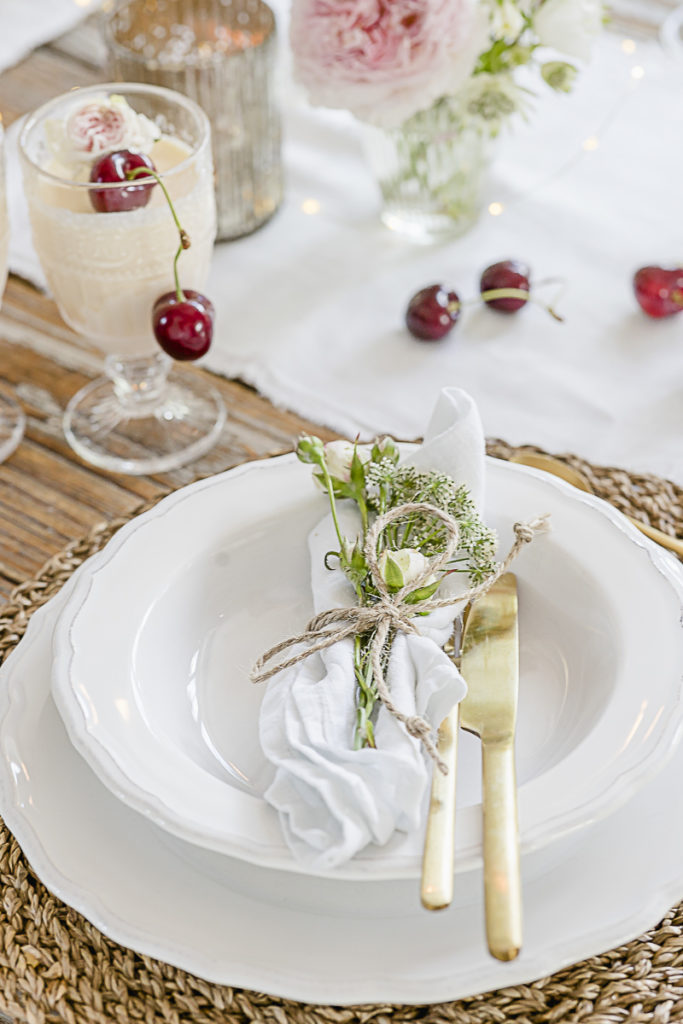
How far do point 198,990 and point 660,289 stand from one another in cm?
74

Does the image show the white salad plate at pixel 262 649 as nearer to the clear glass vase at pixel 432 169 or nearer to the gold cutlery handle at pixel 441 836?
the gold cutlery handle at pixel 441 836

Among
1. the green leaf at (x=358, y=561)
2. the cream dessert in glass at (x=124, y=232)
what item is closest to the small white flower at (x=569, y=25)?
the cream dessert in glass at (x=124, y=232)

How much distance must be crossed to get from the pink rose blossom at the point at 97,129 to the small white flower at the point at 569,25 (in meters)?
0.37

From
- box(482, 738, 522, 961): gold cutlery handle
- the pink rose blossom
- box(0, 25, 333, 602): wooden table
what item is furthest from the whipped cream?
box(482, 738, 522, 961): gold cutlery handle

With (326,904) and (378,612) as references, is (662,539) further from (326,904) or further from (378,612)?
(326,904)

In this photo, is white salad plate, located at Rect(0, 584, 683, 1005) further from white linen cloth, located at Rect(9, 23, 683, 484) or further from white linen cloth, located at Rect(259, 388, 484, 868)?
white linen cloth, located at Rect(9, 23, 683, 484)

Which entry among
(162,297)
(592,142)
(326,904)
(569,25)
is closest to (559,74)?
(569,25)

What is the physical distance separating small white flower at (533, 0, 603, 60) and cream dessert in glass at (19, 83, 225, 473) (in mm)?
300

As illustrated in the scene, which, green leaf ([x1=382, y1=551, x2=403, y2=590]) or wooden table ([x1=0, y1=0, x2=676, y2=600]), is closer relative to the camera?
green leaf ([x1=382, y1=551, x2=403, y2=590])

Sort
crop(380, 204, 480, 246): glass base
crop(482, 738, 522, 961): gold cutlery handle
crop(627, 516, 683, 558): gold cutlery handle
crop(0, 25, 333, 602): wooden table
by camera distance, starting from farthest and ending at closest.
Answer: crop(380, 204, 480, 246): glass base
crop(0, 25, 333, 602): wooden table
crop(627, 516, 683, 558): gold cutlery handle
crop(482, 738, 522, 961): gold cutlery handle

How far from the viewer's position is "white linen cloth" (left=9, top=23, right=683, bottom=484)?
99 centimetres

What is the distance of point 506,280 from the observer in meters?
1.05

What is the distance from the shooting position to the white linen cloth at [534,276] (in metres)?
0.99

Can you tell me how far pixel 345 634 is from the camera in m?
0.62
